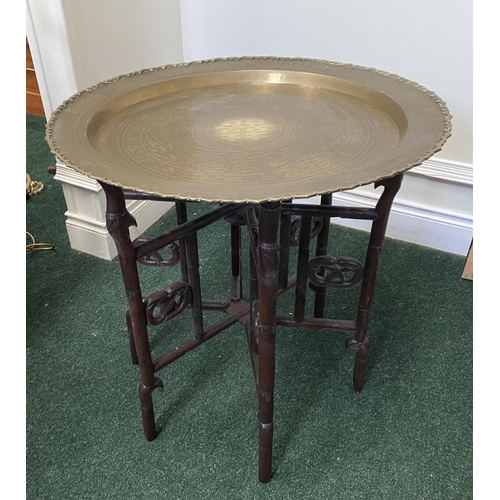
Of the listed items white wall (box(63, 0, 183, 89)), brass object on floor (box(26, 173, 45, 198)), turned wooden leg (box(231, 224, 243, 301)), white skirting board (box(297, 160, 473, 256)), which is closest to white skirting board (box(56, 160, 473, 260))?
white skirting board (box(297, 160, 473, 256))

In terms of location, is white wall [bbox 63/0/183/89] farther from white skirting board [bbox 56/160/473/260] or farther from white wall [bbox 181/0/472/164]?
white skirting board [bbox 56/160/473/260]

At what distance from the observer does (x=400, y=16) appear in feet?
6.22

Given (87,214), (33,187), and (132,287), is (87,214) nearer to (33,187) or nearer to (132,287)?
(33,187)

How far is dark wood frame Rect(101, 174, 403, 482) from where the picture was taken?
115 centimetres

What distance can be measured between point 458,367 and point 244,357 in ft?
2.40

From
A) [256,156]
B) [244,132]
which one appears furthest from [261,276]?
[244,132]

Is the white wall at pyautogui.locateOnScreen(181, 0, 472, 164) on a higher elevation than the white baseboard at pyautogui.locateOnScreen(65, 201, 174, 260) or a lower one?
higher

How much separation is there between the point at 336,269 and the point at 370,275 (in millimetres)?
97

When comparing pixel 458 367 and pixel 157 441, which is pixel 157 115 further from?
pixel 458 367

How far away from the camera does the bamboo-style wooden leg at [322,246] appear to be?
161cm

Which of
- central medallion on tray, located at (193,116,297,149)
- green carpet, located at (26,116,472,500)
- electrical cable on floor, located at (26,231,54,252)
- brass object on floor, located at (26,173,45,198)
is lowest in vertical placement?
green carpet, located at (26,116,472,500)

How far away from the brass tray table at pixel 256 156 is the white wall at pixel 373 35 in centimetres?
57

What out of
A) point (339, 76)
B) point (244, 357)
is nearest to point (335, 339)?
point (244, 357)

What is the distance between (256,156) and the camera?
1.16 meters
